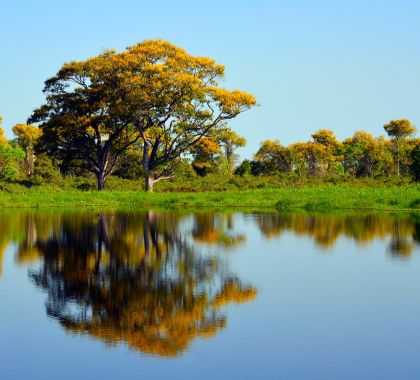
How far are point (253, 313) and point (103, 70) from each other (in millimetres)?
42923

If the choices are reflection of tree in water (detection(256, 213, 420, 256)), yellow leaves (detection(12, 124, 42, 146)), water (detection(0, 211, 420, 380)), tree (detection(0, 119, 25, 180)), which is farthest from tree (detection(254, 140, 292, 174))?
water (detection(0, 211, 420, 380))

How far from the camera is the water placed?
Result: 9.34 metres

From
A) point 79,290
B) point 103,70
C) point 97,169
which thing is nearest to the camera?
point 79,290

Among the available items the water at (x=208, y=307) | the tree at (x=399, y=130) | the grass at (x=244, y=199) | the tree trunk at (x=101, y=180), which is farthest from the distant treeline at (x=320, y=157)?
the water at (x=208, y=307)

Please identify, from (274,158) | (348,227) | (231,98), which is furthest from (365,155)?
(348,227)

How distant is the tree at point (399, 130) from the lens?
8781 centimetres

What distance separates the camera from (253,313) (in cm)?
1220

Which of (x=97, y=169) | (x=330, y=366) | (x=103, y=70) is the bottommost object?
(x=330, y=366)

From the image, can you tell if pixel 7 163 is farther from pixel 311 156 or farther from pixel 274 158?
pixel 311 156

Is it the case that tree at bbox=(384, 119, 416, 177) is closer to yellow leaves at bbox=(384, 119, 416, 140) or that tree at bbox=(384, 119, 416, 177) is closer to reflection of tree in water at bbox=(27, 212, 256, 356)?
yellow leaves at bbox=(384, 119, 416, 140)

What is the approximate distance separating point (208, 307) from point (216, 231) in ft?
48.1

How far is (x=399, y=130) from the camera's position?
88.4m

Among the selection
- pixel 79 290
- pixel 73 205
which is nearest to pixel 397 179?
pixel 73 205

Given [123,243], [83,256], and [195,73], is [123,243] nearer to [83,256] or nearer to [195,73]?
[83,256]
